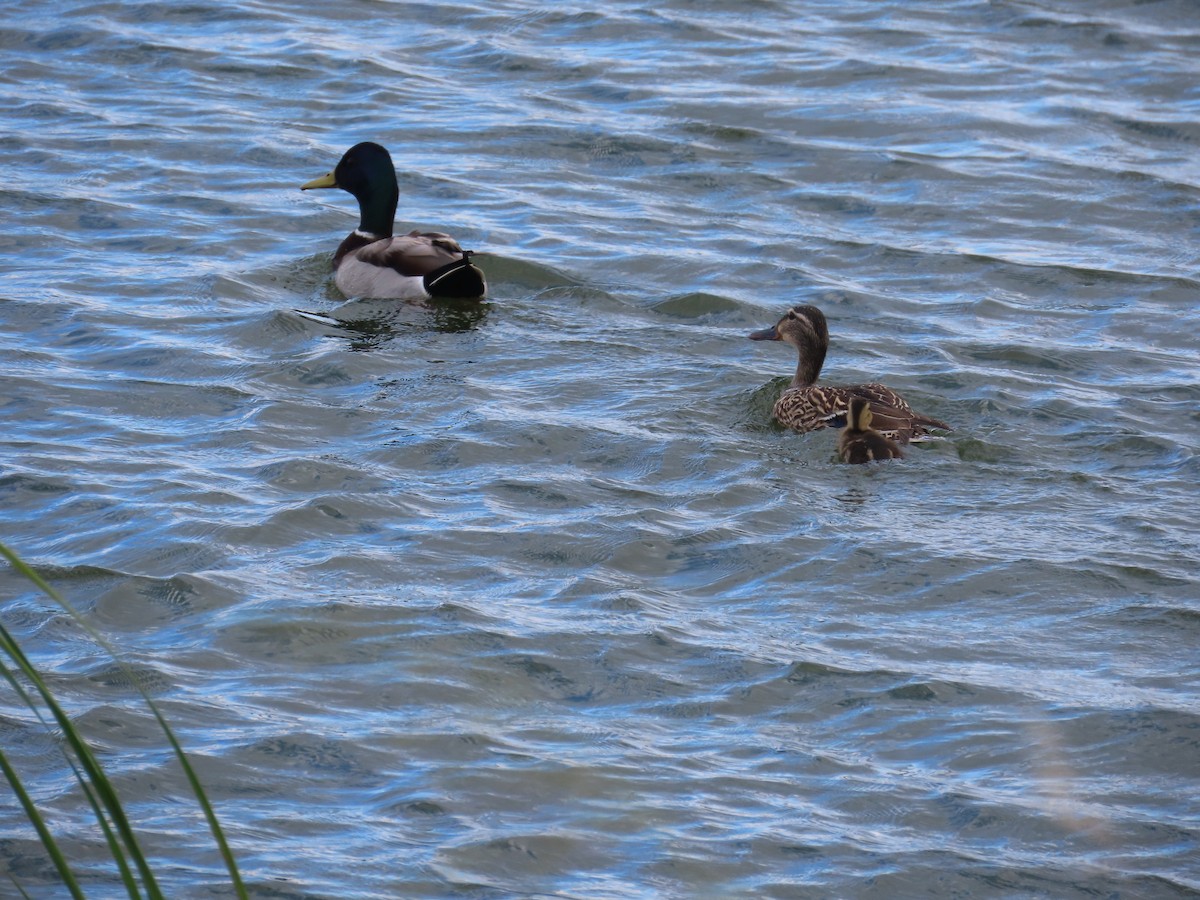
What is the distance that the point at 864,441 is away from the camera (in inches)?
355

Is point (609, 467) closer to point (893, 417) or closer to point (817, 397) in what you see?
point (817, 397)

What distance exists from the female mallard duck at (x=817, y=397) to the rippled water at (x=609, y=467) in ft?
0.64

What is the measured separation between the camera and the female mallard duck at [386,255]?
11312 millimetres

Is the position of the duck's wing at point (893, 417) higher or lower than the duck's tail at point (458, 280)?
lower

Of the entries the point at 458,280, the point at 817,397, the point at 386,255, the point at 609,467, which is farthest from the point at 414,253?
the point at 817,397

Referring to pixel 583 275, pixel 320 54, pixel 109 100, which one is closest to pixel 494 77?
pixel 320 54

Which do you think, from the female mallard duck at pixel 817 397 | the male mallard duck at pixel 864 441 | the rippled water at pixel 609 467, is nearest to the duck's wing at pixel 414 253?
the rippled water at pixel 609 467

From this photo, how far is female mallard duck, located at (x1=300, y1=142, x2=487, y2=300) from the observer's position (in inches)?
445

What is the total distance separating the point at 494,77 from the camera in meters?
15.9

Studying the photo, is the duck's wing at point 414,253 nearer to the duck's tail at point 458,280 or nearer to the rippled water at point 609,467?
the duck's tail at point 458,280

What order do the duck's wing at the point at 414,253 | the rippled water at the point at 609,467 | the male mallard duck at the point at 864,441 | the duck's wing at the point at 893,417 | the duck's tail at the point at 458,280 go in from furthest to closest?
the duck's wing at the point at 414,253 < the duck's tail at the point at 458,280 < the duck's wing at the point at 893,417 < the male mallard duck at the point at 864,441 < the rippled water at the point at 609,467

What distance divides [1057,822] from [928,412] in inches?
168

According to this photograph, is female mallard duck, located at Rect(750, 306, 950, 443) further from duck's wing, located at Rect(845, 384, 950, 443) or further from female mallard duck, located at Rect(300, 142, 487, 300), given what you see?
female mallard duck, located at Rect(300, 142, 487, 300)

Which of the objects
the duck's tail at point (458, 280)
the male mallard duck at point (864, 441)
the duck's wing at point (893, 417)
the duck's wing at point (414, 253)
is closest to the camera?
the male mallard duck at point (864, 441)
